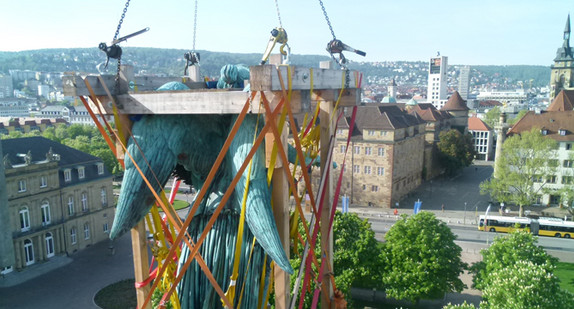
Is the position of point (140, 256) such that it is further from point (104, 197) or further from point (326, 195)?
point (104, 197)

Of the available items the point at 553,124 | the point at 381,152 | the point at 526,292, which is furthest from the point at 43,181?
the point at 553,124

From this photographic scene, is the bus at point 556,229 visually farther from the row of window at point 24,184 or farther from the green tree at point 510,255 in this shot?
the row of window at point 24,184

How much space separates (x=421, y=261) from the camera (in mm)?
A: 30328

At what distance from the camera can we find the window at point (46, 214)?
42.2 meters

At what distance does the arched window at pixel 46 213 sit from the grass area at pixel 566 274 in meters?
42.2

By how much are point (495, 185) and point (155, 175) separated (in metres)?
54.7

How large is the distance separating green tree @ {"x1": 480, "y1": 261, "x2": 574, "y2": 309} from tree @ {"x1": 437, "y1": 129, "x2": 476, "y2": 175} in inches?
2170

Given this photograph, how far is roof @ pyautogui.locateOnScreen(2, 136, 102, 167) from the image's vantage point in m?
42.5

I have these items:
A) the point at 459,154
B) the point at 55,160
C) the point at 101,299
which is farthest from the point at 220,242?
the point at 459,154

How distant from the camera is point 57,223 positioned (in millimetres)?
43312

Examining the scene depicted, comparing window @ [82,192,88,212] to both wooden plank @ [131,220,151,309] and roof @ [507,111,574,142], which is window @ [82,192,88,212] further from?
roof @ [507,111,574,142]

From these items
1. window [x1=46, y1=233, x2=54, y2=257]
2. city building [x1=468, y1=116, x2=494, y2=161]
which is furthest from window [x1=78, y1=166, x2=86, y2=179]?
city building [x1=468, y1=116, x2=494, y2=161]

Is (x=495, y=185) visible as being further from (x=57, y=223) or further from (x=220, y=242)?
(x=220, y=242)

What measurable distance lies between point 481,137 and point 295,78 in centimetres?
10396
